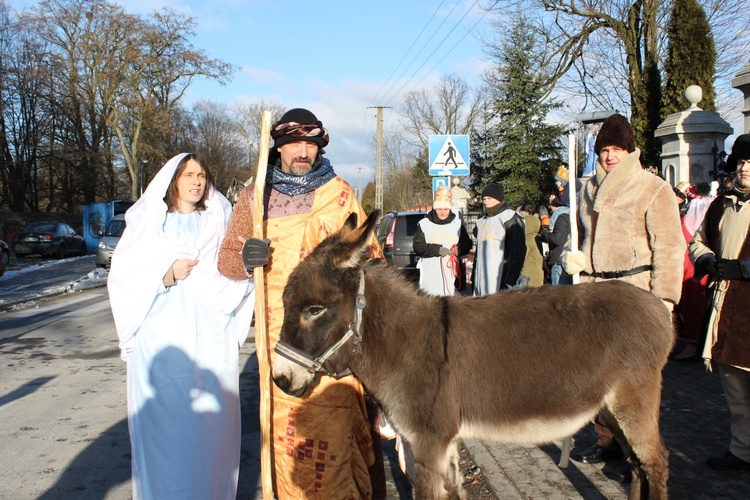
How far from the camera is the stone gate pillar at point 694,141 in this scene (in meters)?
11.4

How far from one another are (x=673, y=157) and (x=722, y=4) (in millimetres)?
11823

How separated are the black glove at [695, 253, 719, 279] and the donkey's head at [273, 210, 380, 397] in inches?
107

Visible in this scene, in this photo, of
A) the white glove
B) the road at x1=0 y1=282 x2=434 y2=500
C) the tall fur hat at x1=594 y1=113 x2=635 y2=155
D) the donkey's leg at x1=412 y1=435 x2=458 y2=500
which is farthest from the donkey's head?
the tall fur hat at x1=594 y1=113 x2=635 y2=155

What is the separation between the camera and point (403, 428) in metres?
2.99

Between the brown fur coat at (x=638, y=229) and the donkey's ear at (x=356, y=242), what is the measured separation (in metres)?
1.94

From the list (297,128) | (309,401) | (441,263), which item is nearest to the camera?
(309,401)

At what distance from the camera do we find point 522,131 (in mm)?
27719

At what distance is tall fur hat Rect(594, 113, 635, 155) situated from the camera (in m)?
4.05

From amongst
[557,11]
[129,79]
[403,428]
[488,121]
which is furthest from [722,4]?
[129,79]

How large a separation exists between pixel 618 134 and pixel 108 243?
2262cm

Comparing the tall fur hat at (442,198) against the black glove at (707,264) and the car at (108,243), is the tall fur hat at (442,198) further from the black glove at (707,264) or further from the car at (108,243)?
the car at (108,243)

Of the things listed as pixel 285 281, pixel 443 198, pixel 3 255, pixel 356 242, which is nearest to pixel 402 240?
pixel 443 198

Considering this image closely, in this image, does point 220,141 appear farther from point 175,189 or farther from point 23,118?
point 175,189

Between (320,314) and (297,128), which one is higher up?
(297,128)
